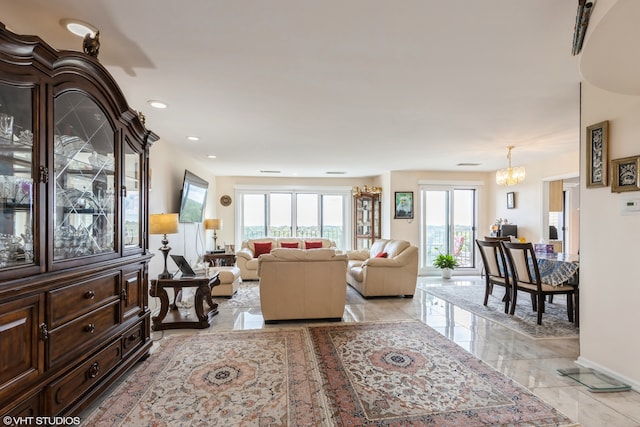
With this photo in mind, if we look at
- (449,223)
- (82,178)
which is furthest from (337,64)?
(449,223)

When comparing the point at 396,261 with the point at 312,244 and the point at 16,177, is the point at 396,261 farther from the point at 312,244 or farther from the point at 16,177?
the point at 16,177

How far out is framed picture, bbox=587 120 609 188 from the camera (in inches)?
95.7

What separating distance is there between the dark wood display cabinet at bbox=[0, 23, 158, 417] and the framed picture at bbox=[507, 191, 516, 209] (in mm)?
6671

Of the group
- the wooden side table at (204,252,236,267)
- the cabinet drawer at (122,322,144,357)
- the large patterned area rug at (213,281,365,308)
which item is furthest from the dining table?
the wooden side table at (204,252,236,267)

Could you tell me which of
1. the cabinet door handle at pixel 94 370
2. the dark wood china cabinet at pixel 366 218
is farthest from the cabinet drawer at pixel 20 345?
the dark wood china cabinet at pixel 366 218

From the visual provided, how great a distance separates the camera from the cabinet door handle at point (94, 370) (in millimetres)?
1956

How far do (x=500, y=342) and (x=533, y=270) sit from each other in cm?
126

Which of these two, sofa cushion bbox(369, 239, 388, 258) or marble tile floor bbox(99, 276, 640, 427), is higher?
sofa cushion bbox(369, 239, 388, 258)

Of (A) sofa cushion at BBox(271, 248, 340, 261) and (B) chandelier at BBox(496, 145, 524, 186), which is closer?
(A) sofa cushion at BBox(271, 248, 340, 261)

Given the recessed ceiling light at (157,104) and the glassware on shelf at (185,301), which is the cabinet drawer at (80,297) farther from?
the glassware on shelf at (185,301)

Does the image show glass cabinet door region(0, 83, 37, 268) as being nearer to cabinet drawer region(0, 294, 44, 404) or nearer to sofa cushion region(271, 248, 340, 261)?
cabinet drawer region(0, 294, 44, 404)

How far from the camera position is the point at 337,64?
2189 mm

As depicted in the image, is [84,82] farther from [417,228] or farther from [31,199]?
[417,228]

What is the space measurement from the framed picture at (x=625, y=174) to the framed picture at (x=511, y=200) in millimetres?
4381
